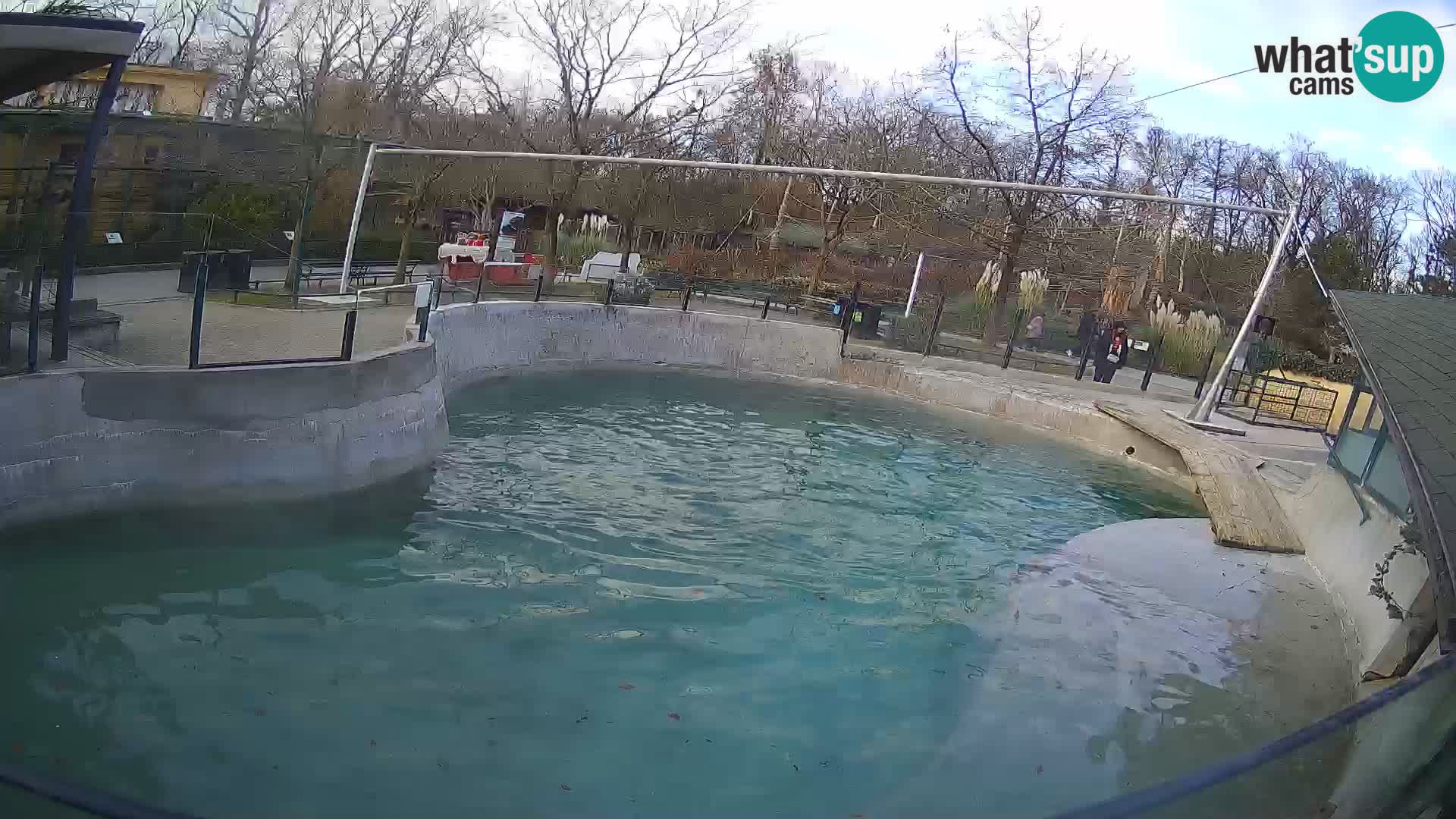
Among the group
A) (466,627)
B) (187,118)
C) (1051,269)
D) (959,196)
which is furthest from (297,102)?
(1051,269)

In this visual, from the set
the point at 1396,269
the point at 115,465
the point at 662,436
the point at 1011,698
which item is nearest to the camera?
the point at 1011,698

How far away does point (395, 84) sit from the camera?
27.1 meters

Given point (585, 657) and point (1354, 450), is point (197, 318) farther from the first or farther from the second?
point (1354, 450)

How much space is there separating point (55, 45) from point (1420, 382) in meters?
9.99

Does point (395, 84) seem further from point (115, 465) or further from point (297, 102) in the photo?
point (115, 465)

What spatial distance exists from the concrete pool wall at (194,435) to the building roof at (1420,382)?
28.4 ft

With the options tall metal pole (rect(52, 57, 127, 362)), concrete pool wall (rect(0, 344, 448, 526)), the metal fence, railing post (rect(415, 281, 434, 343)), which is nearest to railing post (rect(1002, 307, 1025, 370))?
the metal fence

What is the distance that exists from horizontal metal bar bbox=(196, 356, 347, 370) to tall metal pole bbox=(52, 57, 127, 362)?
105cm

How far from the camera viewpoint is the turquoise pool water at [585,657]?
19.5ft

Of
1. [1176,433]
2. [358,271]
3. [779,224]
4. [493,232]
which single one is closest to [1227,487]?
[1176,433]

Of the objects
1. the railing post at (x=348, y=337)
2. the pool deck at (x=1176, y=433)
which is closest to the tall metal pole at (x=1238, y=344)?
the pool deck at (x=1176, y=433)

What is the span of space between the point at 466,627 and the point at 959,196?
28.9m

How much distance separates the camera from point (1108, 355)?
22.7m

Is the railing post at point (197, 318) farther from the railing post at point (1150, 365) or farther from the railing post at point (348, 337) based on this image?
the railing post at point (1150, 365)
